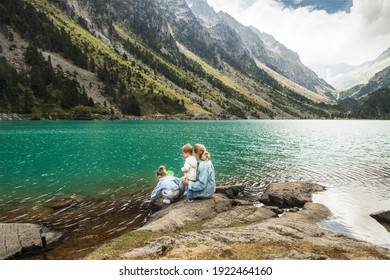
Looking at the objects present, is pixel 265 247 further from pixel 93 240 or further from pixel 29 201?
pixel 29 201

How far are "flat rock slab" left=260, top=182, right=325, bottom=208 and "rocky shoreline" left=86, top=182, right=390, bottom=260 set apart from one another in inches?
140

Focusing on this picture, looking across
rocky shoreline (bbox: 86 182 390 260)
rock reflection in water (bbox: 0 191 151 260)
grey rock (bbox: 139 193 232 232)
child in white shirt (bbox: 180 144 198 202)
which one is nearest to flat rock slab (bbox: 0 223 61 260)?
rock reflection in water (bbox: 0 191 151 260)

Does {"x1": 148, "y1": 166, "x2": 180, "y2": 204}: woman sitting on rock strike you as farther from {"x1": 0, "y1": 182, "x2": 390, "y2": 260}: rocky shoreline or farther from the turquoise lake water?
the turquoise lake water

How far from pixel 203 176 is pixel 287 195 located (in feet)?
34.0

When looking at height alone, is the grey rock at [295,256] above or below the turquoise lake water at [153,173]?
above

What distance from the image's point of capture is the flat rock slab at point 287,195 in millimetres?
23750

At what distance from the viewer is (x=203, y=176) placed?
17.6m

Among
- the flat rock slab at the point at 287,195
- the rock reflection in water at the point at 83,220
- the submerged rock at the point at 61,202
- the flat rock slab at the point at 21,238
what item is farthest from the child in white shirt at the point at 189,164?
the submerged rock at the point at 61,202

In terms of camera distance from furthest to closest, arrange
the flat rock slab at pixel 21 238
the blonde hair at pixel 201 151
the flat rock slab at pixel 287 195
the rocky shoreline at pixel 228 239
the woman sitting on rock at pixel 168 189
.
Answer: the flat rock slab at pixel 287 195 → the woman sitting on rock at pixel 168 189 → the blonde hair at pixel 201 151 → the flat rock slab at pixel 21 238 → the rocky shoreline at pixel 228 239

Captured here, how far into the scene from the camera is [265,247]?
11.4m

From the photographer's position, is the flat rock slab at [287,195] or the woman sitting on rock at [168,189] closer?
the woman sitting on rock at [168,189]

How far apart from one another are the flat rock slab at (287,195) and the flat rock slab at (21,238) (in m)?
16.5

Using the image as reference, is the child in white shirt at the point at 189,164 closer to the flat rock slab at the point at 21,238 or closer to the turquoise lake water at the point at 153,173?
the flat rock slab at the point at 21,238

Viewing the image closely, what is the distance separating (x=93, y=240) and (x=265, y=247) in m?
9.34
